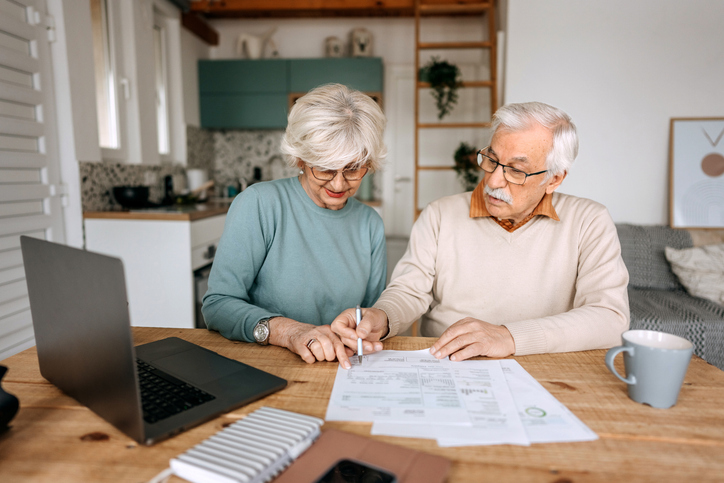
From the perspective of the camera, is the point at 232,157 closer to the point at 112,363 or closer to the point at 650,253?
the point at 650,253

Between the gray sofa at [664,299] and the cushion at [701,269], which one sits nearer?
the gray sofa at [664,299]

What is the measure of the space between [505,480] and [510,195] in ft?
2.94

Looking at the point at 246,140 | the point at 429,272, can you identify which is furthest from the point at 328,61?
the point at 429,272

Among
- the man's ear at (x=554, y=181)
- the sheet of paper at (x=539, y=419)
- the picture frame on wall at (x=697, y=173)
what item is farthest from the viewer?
the picture frame on wall at (x=697, y=173)

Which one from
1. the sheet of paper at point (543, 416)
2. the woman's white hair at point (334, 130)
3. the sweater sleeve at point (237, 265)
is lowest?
the sheet of paper at point (543, 416)

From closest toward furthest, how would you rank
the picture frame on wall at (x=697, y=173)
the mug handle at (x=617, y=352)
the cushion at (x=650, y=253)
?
1. the mug handle at (x=617, y=352)
2. the cushion at (x=650, y=253)
3. the picture frame on wall at (x=697, y=173)

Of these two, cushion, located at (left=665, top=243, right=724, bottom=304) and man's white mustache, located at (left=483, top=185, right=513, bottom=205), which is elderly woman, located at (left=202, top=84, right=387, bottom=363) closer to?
man's white mustache, located at (left=483, top=185, right=513, bottom=205)

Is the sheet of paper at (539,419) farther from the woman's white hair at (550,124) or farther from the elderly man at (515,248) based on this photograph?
the woman's white hair at (550,124)

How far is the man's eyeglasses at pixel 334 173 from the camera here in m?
Answer: 1.30

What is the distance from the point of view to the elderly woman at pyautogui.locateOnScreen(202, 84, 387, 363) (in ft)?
4.03

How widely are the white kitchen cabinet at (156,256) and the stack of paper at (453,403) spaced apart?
2.04 meters

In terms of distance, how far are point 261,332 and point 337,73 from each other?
11.4 feet

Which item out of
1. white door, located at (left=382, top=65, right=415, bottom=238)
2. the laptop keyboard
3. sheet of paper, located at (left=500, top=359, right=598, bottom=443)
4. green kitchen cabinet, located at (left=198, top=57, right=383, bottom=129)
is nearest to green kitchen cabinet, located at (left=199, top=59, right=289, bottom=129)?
green kitchen cabinet, located at (left=198, top=57, right=383, bottom=129)

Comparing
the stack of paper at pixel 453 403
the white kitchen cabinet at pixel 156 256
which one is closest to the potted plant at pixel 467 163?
the white kitchen cabinet at pixel 156 256
